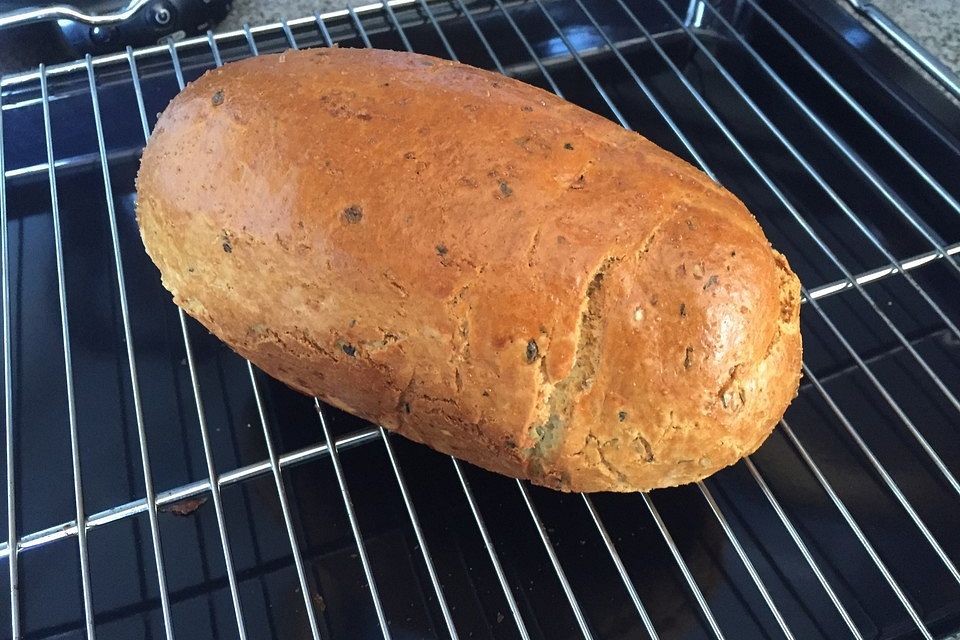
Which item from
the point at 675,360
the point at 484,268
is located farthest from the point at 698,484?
the point at 484,268

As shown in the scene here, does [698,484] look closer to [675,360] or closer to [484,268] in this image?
[675,360]

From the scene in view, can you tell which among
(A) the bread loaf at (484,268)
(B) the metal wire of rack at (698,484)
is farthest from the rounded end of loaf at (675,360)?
(B) the metal wire of rack at (698,484)

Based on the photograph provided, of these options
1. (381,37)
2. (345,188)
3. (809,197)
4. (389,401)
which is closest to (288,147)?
(345,188)

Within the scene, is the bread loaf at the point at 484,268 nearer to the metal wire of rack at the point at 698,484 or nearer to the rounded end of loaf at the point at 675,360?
the rounded end of loaf at the point at 675,360

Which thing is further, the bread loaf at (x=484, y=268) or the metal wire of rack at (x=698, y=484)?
the metal wire of rack at (x=698, y=484)

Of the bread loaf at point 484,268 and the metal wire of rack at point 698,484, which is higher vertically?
the bread loaf at point 484,268

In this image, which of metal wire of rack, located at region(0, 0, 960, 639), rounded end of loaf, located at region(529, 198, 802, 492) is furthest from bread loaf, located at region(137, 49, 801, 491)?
metal wire of rack, located at region(0, 0, 960, 639)

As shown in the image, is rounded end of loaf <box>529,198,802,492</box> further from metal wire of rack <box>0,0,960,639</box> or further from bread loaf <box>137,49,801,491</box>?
metal wire of rack <box>0,0,960,639</box>
